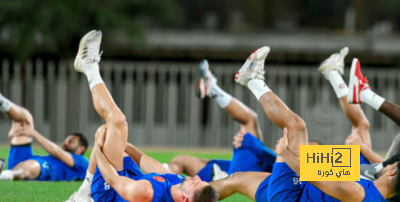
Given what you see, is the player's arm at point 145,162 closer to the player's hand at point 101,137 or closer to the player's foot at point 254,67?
the player's hand at point 101,137

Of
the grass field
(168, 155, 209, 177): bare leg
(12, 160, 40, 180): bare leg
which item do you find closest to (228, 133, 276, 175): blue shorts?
the grass field

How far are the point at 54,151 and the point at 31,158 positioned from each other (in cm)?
37

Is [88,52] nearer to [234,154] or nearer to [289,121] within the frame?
[289,121]

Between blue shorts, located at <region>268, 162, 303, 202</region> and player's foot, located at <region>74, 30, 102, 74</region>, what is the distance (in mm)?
1687

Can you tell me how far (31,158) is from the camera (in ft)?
19.9

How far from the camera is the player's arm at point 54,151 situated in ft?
19.2

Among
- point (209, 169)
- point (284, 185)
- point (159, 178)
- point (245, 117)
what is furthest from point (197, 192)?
point (245, 117)

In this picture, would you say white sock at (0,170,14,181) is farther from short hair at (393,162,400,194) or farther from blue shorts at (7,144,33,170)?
short hair at (393,162,400,194)

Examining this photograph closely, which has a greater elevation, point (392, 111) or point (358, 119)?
point (392, 111)

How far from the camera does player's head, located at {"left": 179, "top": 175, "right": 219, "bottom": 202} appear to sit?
3520 millimetres

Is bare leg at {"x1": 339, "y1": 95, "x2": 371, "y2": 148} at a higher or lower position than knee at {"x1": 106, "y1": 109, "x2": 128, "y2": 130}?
lower

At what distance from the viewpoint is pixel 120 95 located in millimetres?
12898

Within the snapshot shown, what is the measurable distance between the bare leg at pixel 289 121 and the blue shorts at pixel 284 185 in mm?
101

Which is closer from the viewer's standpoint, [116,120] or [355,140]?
[116,120]
